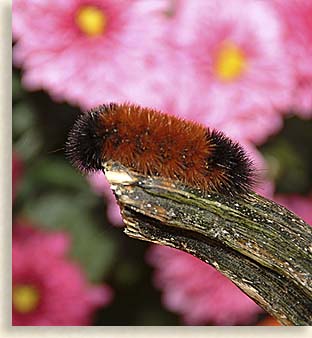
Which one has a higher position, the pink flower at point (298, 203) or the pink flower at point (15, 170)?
the pink flower at point (298, 203)

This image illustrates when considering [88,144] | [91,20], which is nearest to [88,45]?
[91,20]

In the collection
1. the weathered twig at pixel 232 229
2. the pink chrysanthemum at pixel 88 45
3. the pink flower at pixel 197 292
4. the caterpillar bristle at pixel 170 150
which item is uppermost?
the pink chrysanthemum at pixel 88 45

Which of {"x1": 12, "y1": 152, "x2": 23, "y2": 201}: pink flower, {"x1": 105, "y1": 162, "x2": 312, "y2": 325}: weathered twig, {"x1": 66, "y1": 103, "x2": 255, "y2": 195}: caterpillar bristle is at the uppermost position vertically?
{"x1": 12, "y1": 152, "x2": 23, "y2": 201}: pink flower

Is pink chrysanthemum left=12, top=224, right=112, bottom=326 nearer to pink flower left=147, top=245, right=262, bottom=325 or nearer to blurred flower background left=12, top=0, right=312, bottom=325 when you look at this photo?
blurred flower background left=12, top=0, right=312, bottom=325

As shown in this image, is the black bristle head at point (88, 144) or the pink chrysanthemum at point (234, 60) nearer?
the black bristle head at point (88, 144)

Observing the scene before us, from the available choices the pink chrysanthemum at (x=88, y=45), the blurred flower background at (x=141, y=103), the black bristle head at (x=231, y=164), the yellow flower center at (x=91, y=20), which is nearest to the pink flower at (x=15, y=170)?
the blurred flower background at (x=141, y=103)

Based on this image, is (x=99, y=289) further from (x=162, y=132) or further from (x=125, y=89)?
(x=162, y=132)

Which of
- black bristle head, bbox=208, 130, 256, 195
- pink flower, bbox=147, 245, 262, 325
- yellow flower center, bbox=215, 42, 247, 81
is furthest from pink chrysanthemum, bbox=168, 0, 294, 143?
black bristle head, bbox=208, 130, 256, 195

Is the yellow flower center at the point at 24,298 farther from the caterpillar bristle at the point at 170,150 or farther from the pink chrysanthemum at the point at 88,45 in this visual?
the caterpillar bristle at the point at 170,150
